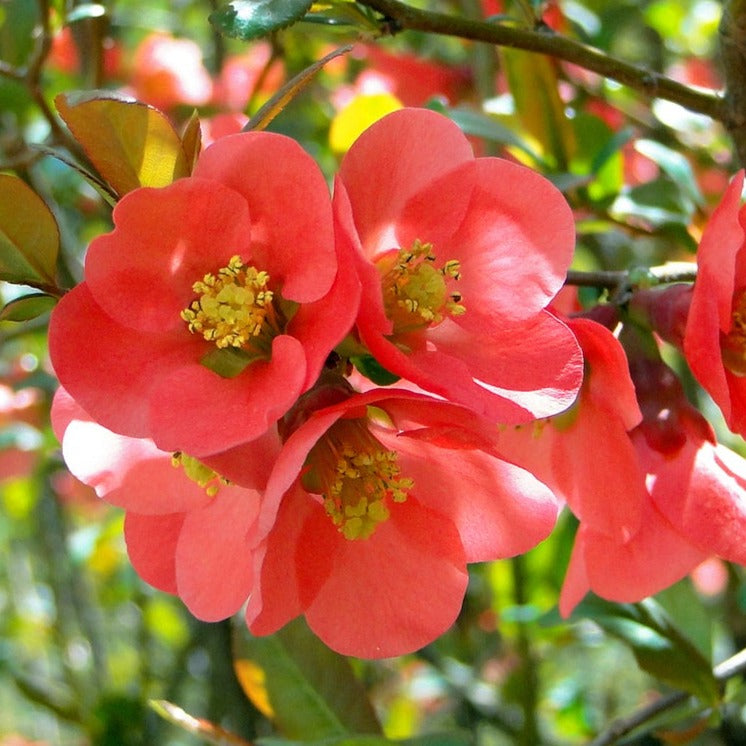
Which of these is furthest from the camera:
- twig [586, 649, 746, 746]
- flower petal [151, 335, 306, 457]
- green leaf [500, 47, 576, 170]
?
green leaf [500, 47, 576, 170]

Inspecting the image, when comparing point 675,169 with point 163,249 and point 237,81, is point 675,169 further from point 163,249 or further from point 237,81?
point 237,81

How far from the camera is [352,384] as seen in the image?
72cm

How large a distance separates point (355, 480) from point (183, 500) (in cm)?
12

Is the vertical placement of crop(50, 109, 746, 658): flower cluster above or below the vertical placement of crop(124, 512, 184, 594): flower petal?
above

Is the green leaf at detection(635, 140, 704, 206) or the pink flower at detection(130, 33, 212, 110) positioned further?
the pink flower at detection(130, 33, 212, 110)

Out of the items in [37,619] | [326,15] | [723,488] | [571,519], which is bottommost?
[37,619]

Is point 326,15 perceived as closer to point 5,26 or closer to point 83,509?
point 5,26

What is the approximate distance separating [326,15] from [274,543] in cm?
43

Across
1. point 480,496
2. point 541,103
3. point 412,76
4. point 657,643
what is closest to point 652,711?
point 657,643

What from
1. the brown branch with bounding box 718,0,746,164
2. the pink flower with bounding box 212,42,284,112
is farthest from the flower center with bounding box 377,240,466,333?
the pink flower with bounding box 212,42,284,112

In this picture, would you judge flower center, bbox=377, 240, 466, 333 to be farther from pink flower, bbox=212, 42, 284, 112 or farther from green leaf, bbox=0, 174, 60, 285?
pink flower, bbox=212, 42, 284, 112

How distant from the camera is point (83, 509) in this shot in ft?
9.15

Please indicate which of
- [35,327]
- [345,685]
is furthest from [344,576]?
[35,327]

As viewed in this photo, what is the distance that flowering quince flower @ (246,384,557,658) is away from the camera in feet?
2.25
